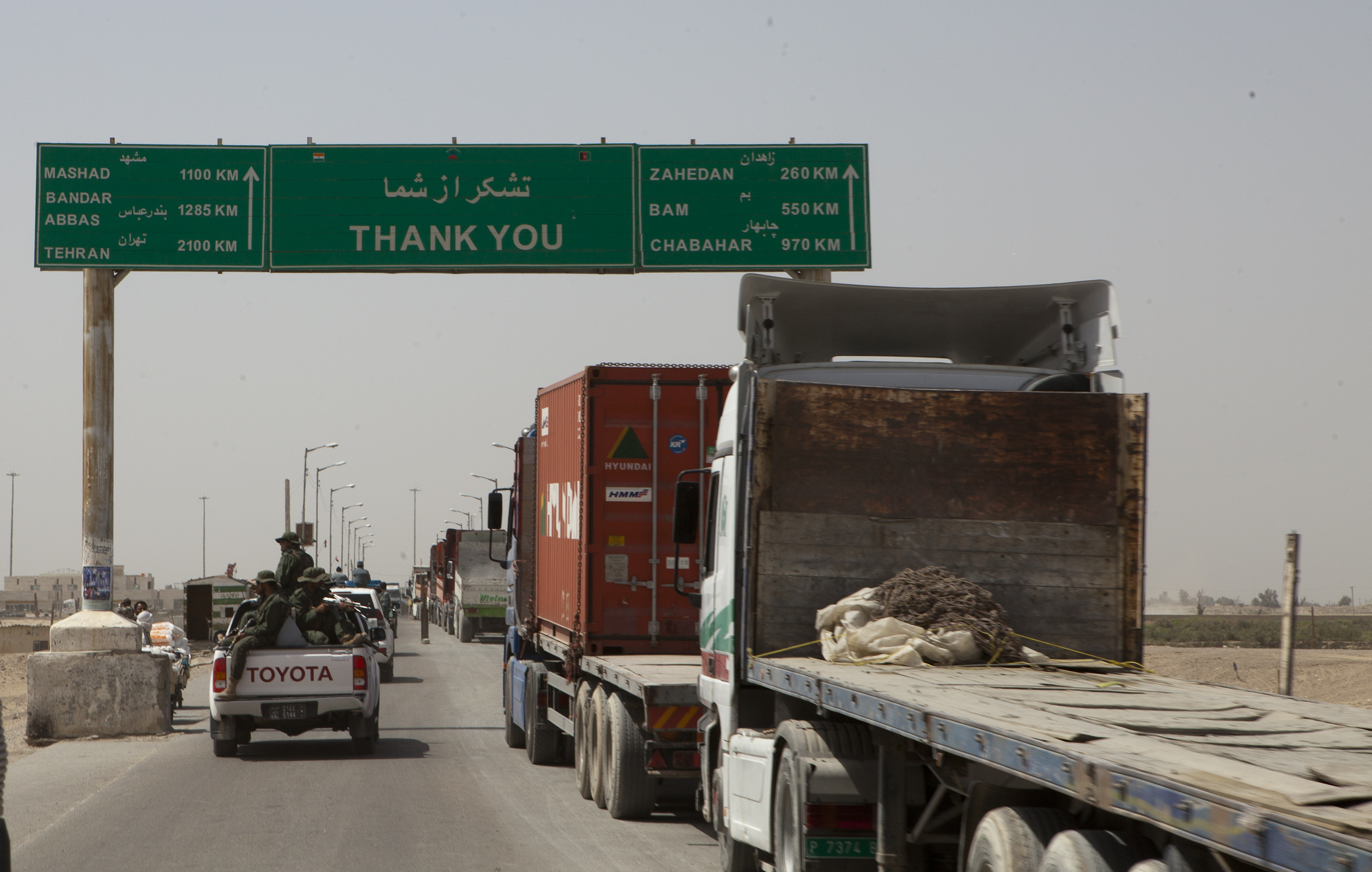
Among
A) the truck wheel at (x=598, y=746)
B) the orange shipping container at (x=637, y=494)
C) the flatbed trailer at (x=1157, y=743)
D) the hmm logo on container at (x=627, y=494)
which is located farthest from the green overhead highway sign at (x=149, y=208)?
the flatbed trailer at (x=1157, y=743)

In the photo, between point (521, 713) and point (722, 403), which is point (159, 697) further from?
point (722, 403)

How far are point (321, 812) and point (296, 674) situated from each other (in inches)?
156

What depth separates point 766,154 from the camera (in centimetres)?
1961

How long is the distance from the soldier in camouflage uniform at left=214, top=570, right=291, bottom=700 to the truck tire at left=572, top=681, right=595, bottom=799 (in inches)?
159

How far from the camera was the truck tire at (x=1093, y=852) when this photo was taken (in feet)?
14.2

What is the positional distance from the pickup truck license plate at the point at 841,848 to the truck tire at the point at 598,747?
17.8 feet

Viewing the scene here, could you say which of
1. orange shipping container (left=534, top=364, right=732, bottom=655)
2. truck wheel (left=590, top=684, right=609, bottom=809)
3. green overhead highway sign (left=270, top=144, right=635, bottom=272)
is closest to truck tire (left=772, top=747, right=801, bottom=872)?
truck wheel (left=590, top=684, right=609, bottom=809)

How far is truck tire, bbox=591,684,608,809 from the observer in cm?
1257

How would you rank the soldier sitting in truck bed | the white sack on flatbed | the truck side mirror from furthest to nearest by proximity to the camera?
the soldier sitting in truck bed → the truck side mirror → the white sack on flatbed

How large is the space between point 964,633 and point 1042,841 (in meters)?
2.93

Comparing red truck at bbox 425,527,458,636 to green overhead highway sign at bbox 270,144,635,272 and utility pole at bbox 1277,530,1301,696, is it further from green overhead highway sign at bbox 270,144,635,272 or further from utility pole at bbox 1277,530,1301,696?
utility pole at bbox 1277,530,1301,696

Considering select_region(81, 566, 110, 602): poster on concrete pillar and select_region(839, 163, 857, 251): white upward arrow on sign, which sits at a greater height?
select_region(839, 163, 857, 251): white upward arrow on sign

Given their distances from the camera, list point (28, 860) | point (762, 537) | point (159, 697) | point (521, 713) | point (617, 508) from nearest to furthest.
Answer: point (762, 537)
point (28, 860)
point (617, 508)
point (521, 713)
point (159, 697)

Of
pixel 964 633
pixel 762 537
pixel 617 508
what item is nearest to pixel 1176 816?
pixel 964 633
